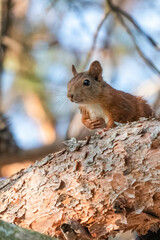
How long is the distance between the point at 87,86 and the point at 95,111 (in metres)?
0.16

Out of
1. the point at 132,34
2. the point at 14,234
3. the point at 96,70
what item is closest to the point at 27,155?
the point at 96,70

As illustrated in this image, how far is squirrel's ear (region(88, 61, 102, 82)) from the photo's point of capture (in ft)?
7.61

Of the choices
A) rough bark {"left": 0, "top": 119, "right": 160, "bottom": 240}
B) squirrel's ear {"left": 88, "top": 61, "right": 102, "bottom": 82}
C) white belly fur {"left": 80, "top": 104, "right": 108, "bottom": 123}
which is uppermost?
squirrel's ear {"left": 88, "top": 61, "right": 102, "bottom": 82}

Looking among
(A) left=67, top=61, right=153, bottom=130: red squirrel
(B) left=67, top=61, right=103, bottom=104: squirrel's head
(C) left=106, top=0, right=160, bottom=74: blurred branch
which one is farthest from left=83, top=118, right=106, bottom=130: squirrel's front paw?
(C) left=106, top=0, right=160, bottom=74: blurred branch

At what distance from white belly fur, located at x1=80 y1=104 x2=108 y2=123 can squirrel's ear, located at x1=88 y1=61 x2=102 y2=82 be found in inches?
7.1

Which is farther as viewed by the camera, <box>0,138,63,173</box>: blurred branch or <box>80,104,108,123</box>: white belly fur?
<box>0,138,63,173</box>: blurred branch

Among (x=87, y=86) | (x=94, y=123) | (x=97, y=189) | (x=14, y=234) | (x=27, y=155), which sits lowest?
(x=14, y=234)

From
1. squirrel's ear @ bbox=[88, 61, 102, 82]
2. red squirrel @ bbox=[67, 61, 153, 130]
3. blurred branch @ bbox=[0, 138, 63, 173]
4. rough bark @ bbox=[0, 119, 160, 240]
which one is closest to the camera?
rough bark @ bbox=[0, 119, 160, 240]

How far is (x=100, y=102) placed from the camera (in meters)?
2.25

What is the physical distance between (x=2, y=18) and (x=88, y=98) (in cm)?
161

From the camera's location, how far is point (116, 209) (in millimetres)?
1474

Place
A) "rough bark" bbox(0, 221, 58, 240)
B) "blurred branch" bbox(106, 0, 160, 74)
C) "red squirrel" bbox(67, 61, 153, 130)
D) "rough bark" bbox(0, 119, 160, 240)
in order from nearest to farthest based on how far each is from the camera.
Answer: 1. "rough bark" bbox(0, 221, 58, 240)
2. "rough bark" bbox(0, 119, 160, 240)
3. "red squirrel" bbox(67, 61, 153, 130)
4. "blurred branch" bbox(106, 0, 160, 74)

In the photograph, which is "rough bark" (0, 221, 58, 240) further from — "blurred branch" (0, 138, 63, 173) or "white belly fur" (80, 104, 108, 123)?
"blurred branch" (0, 138, 63, 173)

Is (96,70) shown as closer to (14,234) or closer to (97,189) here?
(97,189)
